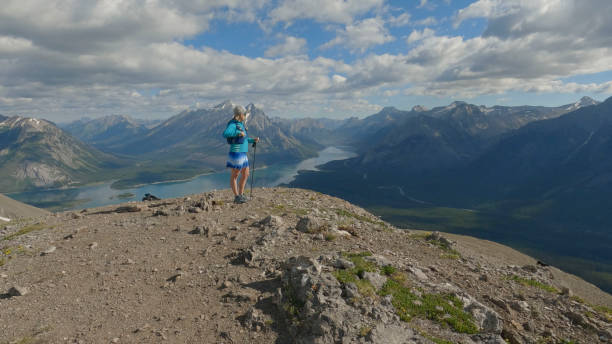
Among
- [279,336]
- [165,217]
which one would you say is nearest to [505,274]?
[279,336]

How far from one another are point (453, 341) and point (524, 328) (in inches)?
161

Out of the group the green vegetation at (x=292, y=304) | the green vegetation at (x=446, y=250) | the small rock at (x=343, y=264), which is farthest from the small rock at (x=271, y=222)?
the green vegetation at (x=446, y=250)

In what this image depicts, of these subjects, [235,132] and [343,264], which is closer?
[343,264]

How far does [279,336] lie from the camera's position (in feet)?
29.3

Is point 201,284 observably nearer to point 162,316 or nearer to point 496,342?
point 162,316

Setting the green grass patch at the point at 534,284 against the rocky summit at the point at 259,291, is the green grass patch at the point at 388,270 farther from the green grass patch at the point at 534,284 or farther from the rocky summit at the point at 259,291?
the green grass patch at the point at 534,284

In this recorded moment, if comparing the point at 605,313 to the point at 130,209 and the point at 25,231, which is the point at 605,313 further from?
the point at 25,231

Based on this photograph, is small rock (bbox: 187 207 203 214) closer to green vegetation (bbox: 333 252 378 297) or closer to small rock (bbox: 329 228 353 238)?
small rock (bbox: 329 228 353 238)

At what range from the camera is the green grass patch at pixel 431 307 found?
31.2 ft

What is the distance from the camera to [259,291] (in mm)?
10789

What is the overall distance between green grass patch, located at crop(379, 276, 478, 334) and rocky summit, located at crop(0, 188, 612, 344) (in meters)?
0.04

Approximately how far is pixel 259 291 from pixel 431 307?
6138 millimetres

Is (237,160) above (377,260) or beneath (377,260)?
above

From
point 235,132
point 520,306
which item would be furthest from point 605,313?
point 235,132
